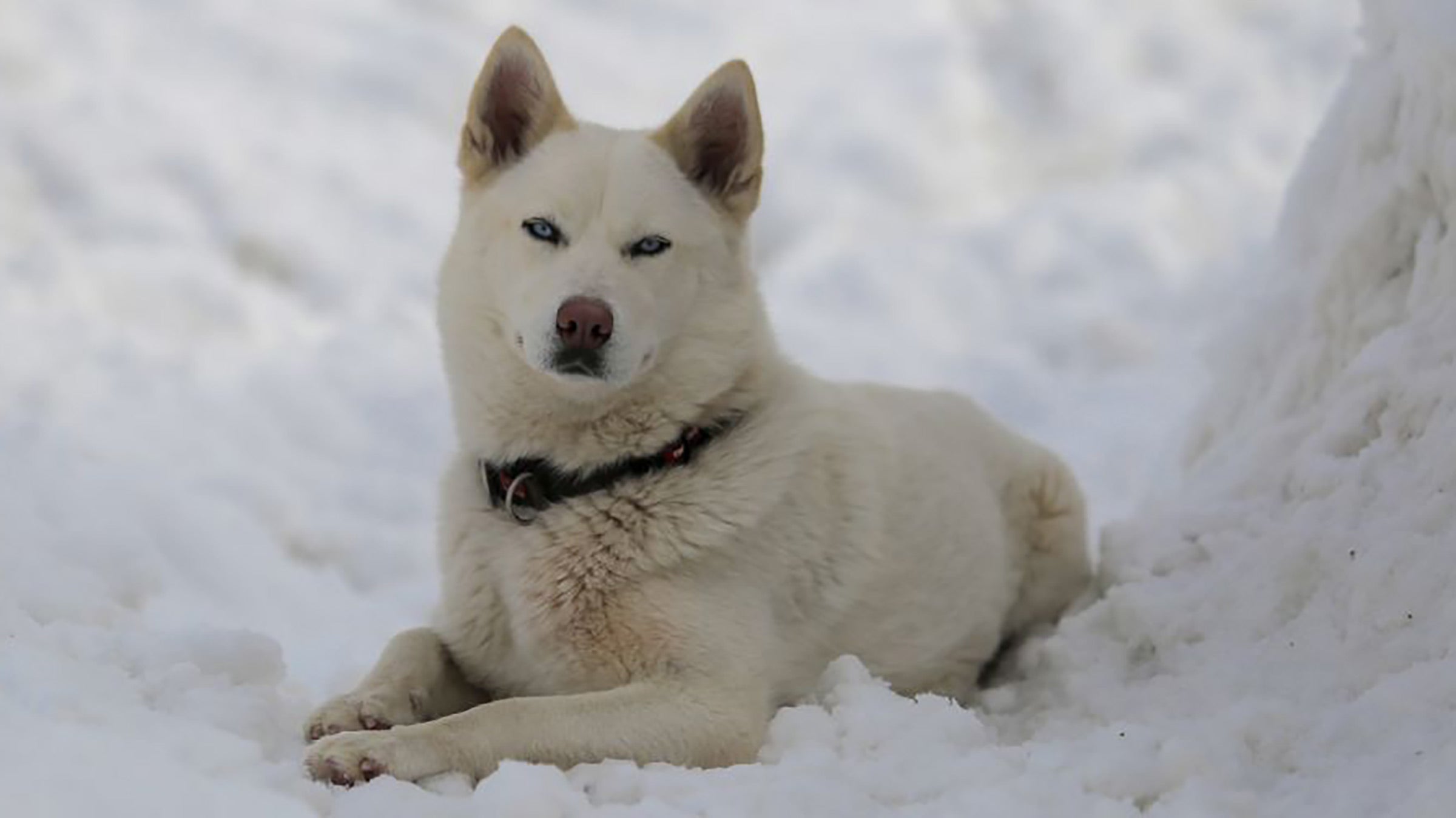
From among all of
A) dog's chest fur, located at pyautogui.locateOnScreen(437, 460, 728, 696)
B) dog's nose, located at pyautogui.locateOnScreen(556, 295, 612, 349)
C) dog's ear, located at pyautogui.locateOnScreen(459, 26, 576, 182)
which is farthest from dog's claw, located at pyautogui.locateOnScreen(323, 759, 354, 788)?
dog's ear, located at pyautogui.locateOnScreen(459, 26, 576, 182)

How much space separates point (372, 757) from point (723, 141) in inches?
63.6

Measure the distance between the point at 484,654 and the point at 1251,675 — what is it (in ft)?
5.22

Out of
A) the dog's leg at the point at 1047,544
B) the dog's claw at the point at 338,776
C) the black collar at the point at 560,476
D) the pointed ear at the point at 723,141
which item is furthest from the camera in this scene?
the dog's leg at the point at 1047,544

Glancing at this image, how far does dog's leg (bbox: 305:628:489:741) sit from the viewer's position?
3.16 m

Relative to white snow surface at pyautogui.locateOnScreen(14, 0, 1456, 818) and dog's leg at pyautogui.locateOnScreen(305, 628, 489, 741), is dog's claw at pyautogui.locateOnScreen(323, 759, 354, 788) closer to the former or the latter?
white snow surface at pyautogui.locateOnScreen(14, 0, 1456, 818)

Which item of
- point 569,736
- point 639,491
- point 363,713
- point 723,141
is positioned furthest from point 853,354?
point 569,736

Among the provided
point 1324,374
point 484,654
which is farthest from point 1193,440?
point 484,654

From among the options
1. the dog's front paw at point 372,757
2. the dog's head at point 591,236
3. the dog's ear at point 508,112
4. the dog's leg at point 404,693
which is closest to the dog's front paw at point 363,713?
the dog's leg at point 404,693

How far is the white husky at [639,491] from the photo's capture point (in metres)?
3.21

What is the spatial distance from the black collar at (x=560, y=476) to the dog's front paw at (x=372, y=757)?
0.67 meters

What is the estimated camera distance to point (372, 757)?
9.23 feet

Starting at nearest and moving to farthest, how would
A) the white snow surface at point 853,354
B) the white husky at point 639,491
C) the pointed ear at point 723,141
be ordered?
the white snow surface at point 853,354 → the white husky at point 639,491 → the pointed ear at point 723,141

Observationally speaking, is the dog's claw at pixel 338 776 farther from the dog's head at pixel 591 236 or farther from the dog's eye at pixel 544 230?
the dog's eye at pixel 544 230

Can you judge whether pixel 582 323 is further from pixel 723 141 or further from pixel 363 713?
pixel 363 713
